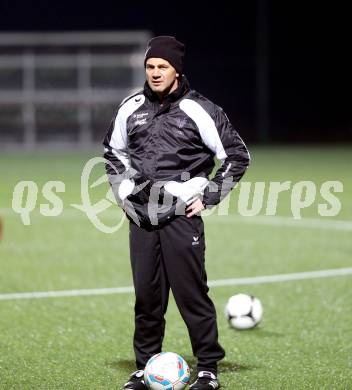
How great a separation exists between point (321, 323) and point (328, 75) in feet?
90.5

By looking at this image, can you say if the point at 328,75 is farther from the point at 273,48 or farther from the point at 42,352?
the point at 42,352

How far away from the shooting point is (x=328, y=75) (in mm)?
33750

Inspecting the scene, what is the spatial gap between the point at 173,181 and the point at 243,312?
6.36ft

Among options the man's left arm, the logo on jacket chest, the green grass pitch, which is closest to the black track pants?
the man's left arm

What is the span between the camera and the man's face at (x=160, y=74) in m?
5.06

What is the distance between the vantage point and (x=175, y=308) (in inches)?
296

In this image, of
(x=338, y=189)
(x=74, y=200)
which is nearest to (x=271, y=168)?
(x=338, y=189)

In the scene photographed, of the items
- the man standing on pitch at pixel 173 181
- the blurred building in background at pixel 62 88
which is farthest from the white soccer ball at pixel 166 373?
the blurred building in background at pixel 62 88

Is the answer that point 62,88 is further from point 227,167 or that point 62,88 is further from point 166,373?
point 166,373

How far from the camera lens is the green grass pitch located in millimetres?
5629

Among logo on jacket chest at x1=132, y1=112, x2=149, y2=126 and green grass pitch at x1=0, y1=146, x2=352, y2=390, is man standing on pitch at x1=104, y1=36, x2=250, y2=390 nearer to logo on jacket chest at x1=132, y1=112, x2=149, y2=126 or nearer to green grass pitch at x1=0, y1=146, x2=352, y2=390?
logo on jacket chest at x1=132, y1=112, x2=149, y2=126

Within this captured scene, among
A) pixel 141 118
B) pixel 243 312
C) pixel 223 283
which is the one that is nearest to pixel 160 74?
pixel 141 118

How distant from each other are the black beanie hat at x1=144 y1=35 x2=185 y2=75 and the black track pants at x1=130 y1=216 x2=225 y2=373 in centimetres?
80

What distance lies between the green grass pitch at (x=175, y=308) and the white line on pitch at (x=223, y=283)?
0.13 meters
